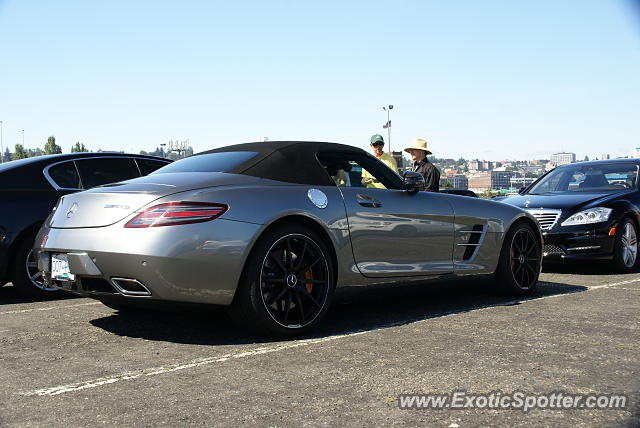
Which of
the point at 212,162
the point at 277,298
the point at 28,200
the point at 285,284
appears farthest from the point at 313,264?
the point at 28,200

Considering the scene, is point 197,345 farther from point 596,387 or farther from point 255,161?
point 596,387

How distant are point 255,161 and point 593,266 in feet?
21.9

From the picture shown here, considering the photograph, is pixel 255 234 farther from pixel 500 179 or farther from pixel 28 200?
pixel 500 179

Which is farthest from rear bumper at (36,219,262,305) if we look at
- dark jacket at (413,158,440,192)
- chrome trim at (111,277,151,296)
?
dark jacket at (413,158,440,192)

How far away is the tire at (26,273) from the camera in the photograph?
6672 millimetres

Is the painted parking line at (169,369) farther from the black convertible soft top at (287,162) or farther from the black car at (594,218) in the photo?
the black car at (594,218)

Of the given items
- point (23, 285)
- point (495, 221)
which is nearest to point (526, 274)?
point (495, 221)

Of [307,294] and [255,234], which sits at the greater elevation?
[255,234]

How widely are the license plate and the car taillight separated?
57 centimetres

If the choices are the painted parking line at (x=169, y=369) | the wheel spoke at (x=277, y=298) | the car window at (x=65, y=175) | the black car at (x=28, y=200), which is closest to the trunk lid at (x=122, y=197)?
the wheel spoke at (x=277, y=298)

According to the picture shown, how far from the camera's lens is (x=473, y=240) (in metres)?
6.21

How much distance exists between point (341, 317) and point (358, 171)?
3.75 ft

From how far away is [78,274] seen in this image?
14.7 feet

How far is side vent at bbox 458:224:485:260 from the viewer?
20.2 ft
